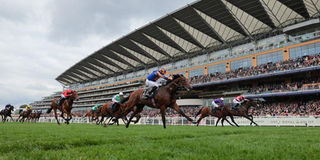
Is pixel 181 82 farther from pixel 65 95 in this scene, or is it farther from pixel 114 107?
pixel 65 95

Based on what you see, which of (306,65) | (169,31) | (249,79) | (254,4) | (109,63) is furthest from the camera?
(109,63)

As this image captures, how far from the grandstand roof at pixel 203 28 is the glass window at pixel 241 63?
4.92 m

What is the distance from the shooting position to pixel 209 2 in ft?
123

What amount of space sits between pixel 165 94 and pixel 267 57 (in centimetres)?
3640

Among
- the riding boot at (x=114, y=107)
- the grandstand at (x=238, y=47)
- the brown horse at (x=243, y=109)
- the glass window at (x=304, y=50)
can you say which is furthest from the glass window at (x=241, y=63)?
the riding boot at (x=114, y=107)

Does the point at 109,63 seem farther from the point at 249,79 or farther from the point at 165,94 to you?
the point at 165,94

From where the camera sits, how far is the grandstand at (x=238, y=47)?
34.2 meters

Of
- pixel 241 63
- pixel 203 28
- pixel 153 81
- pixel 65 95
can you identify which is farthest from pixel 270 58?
pixel 65 95

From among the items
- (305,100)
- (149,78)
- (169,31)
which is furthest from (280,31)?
(149,78)

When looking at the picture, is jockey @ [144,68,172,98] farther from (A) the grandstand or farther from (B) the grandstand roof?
(B) the grandstand roof

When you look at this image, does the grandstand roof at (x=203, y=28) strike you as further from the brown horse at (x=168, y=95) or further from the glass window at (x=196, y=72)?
the brown horse at (x=168, y=95)

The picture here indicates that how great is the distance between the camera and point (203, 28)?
44.3 m

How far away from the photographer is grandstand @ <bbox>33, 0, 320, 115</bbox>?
34188 millimetres

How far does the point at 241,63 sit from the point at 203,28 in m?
10.0
